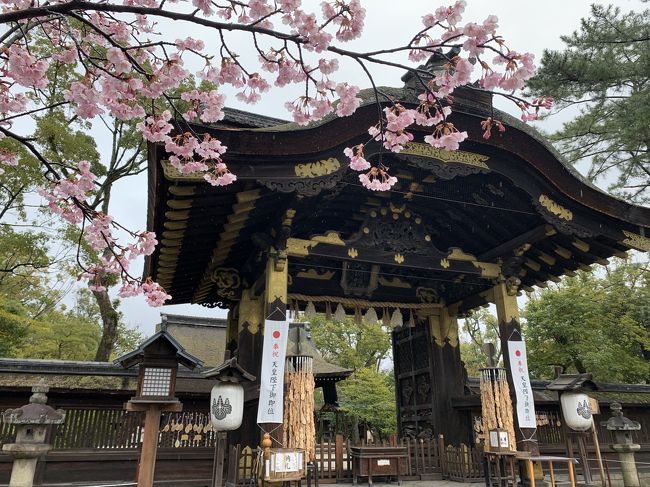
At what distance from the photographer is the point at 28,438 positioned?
4.87m

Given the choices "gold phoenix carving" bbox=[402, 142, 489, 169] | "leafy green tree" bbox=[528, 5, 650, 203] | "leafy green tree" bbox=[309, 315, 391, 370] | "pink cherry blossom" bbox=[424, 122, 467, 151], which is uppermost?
"leafy green tree" bbox=[528, 5, 650, 203]

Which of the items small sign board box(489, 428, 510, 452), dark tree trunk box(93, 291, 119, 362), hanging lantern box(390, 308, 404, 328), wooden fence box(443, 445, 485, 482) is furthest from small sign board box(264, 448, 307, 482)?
dark tree trunk box(93, 291, 119, 362)

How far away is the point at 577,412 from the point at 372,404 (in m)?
14.7

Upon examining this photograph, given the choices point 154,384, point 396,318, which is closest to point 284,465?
point 154,384

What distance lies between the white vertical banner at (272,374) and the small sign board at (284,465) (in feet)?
1.36

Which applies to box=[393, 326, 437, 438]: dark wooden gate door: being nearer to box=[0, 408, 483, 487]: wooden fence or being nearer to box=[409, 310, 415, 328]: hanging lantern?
box=[409, 310, 415, 328]: hanging lantern

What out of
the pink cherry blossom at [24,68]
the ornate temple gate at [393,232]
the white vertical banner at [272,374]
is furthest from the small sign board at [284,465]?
the pink cherry blossom at [24,68]

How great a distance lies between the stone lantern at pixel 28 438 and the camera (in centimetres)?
467

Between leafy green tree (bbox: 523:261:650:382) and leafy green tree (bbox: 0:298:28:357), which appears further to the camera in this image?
leafy green tree (bbox: 523:261:650:382)

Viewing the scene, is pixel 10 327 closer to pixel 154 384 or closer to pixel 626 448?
pixel 154 384

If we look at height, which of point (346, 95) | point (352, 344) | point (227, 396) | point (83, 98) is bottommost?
point (227, 396)

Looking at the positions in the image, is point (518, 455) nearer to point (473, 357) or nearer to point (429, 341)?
point (429, 341)

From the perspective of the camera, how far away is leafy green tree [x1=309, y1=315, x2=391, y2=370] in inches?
1053

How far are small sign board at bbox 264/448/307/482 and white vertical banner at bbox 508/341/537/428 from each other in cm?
366
